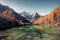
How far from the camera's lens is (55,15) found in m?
142

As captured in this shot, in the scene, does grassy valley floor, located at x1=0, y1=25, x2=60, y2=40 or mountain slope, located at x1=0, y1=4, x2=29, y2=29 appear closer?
grassy valley floor, located at x1=0, y1=25, x2=60, y2=40

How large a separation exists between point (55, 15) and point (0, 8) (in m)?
68.7

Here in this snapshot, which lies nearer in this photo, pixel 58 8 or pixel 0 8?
pixel 58 8

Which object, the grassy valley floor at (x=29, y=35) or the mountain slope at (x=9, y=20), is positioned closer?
the grassy valley floor at (x=29, y=35)

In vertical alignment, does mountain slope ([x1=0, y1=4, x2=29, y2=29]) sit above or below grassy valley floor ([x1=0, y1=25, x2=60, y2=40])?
above

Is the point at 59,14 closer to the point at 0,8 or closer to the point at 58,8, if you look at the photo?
the point at 58,8

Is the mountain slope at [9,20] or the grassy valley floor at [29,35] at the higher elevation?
the mountain slope at [9,20]

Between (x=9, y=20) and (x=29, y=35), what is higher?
Result: (x=9, y=20)

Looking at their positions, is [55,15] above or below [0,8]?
below

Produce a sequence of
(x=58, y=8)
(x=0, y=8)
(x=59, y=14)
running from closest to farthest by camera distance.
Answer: (x=59, y=14)
(x=58, y=8)
(x=0, y=8)

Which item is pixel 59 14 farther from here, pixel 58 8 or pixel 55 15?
pixel 58 8

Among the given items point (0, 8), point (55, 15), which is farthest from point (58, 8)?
point (0, 8)

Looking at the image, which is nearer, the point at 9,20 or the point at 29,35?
the point at 29,35

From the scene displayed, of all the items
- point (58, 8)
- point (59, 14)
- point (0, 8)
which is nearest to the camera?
point (59, 14)
